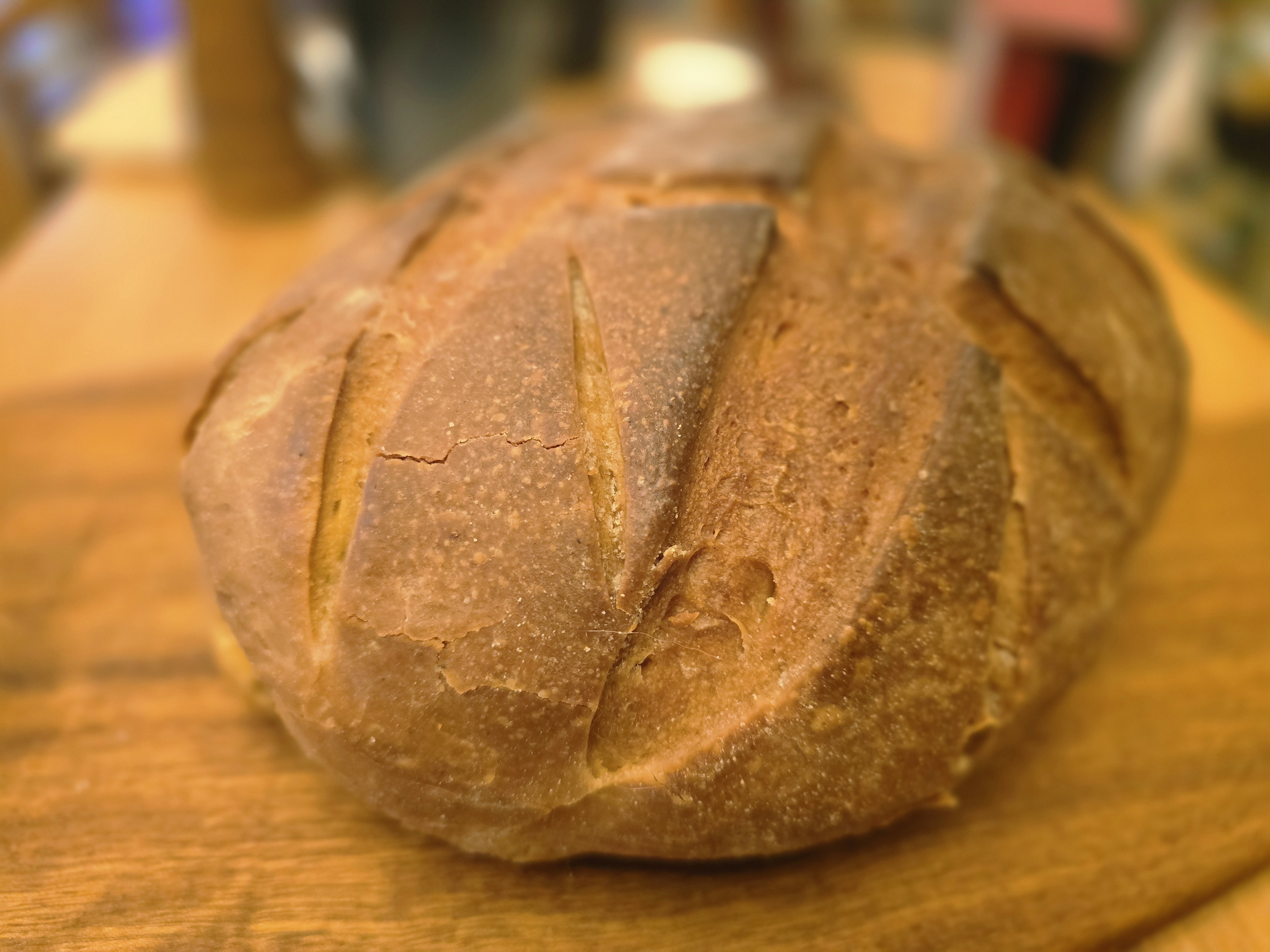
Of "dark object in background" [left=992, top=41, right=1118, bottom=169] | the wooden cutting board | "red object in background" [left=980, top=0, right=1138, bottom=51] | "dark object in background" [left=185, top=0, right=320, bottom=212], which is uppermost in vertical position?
"red object in background" [left=980, top=0, right=1138, bottom=51]

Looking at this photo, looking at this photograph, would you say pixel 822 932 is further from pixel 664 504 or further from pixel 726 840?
pixel 664 504

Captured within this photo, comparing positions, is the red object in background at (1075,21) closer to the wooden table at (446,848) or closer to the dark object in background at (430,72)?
the wooden table at (446,848)

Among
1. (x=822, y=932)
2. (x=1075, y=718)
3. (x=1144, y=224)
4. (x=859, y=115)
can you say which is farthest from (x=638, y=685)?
(x=859, y=115)

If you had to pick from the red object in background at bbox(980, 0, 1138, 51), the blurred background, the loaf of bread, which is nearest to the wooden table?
the loaf of bread

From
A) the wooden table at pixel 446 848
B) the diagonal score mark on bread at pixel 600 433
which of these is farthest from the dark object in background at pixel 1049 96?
the diagonal score mark on bread at pixel 600 433

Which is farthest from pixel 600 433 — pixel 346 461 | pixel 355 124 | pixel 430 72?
pixel 355 124

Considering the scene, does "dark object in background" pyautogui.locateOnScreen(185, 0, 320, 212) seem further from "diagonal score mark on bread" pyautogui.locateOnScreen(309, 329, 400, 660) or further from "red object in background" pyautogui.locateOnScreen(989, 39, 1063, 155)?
"red object in background" pyautogui.locateOnScreen(989, 39, 1063, 155)

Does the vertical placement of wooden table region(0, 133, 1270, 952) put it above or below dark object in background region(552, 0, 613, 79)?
below
